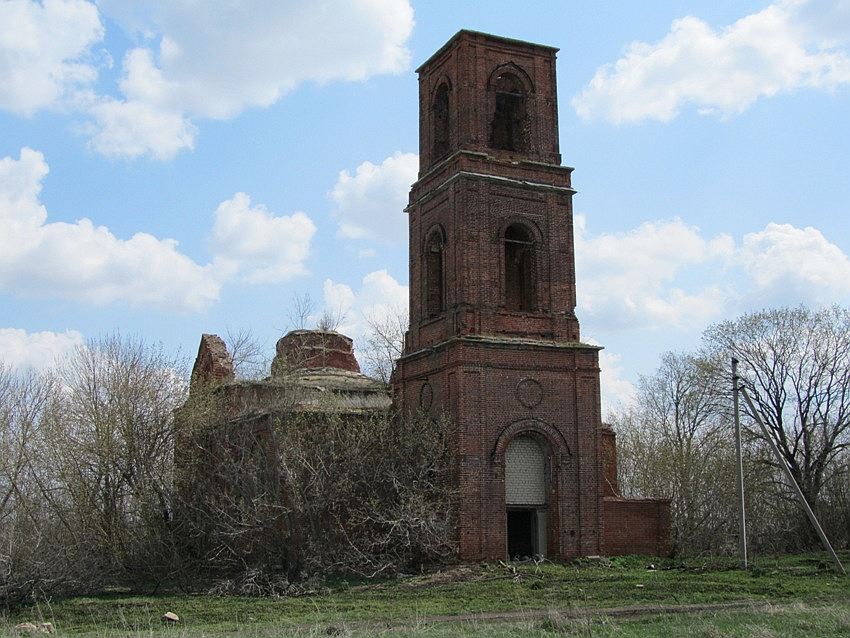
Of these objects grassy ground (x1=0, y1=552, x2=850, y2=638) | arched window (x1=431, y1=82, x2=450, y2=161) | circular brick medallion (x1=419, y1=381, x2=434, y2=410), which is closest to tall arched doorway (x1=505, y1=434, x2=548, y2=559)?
grassy ground (x1=0, y1=552, x2=850, y2=638)

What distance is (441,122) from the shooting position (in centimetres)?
2781

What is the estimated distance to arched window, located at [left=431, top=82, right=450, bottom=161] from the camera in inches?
1085

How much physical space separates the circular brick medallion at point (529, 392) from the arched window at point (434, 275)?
11.1ft

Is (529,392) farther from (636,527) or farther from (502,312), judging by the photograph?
(636,527)

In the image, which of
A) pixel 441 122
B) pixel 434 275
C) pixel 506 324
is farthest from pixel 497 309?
pixel 441 122

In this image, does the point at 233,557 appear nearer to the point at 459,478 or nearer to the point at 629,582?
the point at 459,478

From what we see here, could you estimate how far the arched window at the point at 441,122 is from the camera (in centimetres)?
2755

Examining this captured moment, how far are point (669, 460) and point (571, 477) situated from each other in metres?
14.9

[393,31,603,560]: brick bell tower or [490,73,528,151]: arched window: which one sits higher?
[490,73,528,151]: arched window

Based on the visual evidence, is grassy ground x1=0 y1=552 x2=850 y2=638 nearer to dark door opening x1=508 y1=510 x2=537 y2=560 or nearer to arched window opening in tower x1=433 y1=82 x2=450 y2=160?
dark door opening x1=508 y1=510 x2=537 y2=560

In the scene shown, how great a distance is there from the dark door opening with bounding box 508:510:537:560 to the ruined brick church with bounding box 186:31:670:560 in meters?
0.03

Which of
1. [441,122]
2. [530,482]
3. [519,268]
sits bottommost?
[530,482]

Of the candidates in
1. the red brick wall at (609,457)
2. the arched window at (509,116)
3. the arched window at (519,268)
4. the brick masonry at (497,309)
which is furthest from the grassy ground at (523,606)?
the arched window at (509,116)

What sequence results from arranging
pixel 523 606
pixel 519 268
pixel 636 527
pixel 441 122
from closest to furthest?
pixel 523 606 → pixel 636 527 → pixel 519 268 → pixel 441 122
